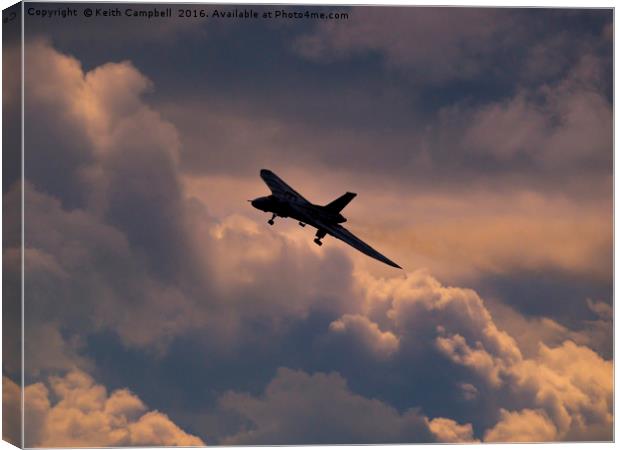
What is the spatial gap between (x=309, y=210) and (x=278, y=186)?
2.63 meters

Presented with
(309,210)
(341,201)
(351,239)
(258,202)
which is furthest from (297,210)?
(351,239)

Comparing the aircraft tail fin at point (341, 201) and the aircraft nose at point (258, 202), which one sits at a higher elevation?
the aircraft nose at point (258, 202)

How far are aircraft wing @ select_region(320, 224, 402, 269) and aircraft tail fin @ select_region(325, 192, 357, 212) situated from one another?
4.92ft

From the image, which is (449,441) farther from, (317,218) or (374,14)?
(374,14)

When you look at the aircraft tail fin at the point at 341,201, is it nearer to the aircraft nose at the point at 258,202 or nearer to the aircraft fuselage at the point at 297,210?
the aircraft fuselage at the point at 297,210

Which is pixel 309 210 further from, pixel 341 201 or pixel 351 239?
pixel 351 239

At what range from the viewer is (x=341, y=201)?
83.8 meters

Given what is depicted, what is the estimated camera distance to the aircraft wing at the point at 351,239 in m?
83.6

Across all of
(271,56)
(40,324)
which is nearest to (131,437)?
(40,324)

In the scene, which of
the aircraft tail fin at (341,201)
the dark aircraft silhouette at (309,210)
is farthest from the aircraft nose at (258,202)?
the aircraft tail fin at (341,201)

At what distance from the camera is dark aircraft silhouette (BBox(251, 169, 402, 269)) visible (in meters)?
83.1

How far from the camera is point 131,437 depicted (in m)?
81.4

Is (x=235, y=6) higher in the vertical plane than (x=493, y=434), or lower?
higher

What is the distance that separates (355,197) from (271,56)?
33.1 feet
